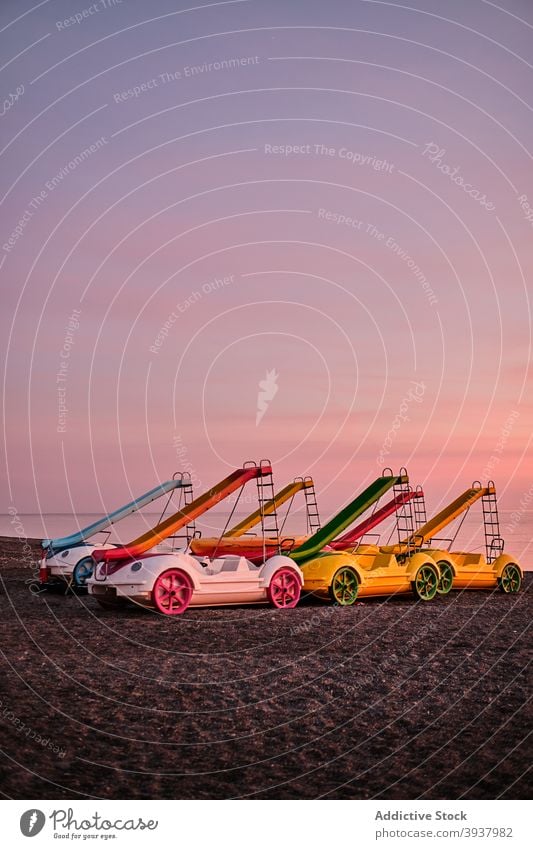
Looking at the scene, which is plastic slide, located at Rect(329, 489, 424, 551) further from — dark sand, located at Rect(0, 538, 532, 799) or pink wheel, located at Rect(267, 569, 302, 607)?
dark sand, located at Rect(0, 538, 532, 799)

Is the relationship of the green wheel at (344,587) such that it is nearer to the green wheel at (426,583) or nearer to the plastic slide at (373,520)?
the green wheel at (426,583)

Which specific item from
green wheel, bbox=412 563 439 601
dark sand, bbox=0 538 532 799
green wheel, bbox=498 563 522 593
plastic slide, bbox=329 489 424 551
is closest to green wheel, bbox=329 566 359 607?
green wheel, bbox=412 563 439 601

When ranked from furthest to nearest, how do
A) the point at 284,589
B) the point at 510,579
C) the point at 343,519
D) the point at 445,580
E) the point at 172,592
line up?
the point at 510,579, the point at 445,580, the point at 343,519, the point at 284,589, the point at 172,592

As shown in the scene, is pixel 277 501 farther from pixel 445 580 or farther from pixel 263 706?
pixel 263 706

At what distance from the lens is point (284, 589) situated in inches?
699

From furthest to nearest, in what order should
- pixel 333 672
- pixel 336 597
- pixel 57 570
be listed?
pixel 57 570 < pixel 336 597 < pixel 333 672

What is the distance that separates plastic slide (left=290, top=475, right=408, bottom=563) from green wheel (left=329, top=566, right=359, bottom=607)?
0.70m

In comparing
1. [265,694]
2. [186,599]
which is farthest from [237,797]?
[186,599]

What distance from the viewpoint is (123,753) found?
347 inches

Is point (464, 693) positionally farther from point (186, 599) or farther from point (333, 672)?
point (186, 599)

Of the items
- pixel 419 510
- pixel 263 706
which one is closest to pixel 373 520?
pixel 419 510

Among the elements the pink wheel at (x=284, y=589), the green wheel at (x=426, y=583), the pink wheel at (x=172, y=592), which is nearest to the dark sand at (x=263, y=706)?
the pink wheel at (x=172, y=592)

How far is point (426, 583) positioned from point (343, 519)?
8.27 feet
